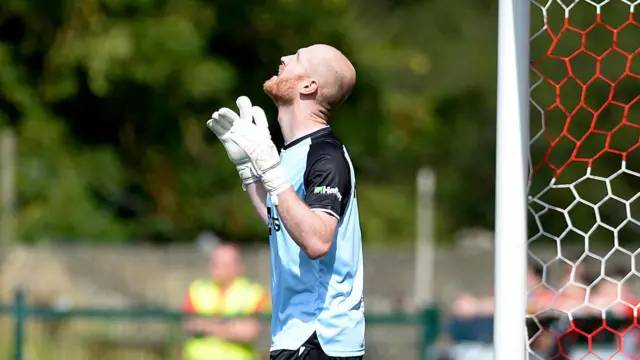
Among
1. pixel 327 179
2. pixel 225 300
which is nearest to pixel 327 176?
pixel 327 179

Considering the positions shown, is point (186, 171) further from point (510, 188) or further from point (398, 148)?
point (510, 188)

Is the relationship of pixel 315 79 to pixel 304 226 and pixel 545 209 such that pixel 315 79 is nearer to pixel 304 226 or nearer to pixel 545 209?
pixel 304 226

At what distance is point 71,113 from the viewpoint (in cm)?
1666

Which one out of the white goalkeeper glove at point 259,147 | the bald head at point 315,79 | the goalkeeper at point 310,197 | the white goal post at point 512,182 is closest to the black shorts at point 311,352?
the goalkeeper at point 310,197

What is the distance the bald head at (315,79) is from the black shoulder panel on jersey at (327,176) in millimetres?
122

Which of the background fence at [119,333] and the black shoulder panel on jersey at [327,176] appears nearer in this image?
the black shoulder panel on jersey at [327,176]

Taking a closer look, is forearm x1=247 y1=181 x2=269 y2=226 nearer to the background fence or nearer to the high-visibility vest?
the high-visibility vest

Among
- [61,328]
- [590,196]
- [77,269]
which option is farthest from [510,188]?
[590,196]

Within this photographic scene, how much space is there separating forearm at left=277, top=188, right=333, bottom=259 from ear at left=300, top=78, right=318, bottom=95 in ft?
1.25

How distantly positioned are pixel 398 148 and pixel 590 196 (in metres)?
4.13

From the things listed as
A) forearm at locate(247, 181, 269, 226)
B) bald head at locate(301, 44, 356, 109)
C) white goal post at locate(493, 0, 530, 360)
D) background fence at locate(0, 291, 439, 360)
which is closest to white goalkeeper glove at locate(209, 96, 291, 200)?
bald head at locate(301, 44, 356, 109)

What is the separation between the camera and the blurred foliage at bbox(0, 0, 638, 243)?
15422mm

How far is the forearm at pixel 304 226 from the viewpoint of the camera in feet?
10.4

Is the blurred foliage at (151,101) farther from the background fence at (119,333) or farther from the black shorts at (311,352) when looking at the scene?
the black shorts at (311,352)
